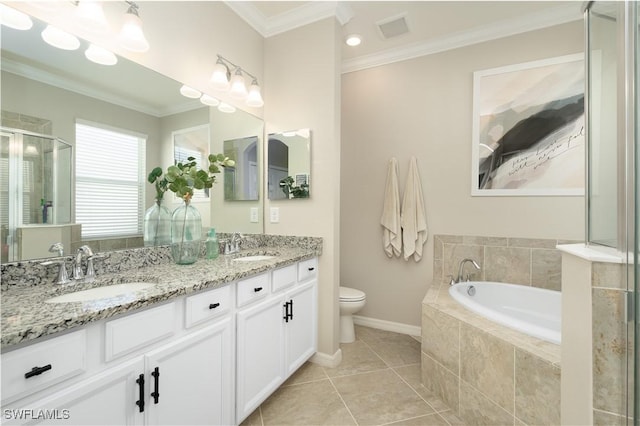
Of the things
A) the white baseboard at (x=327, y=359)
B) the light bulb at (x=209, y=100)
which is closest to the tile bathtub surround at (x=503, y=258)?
the white baseboard at (x=327, y=359)

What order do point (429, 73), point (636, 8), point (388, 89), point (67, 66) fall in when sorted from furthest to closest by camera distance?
point (388, 89) < point (429, 73) < point (67, 66) < point (636, 8)

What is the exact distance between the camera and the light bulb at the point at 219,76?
6.12 ft

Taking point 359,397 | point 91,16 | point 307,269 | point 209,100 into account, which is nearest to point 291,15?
point 209,100

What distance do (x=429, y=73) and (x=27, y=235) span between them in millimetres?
3071

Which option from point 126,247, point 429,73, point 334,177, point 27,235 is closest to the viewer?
point 27,235

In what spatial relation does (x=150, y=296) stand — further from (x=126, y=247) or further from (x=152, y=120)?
(x=152, y=120)

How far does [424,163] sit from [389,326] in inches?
65.7

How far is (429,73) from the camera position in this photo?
266cm

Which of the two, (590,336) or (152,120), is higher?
(152,120)

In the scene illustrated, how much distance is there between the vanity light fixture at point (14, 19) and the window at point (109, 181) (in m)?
0.38

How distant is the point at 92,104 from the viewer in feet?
4.41

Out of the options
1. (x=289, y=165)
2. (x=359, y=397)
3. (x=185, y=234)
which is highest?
(x=289, y=165)

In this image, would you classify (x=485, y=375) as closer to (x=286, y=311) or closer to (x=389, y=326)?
(x=286, y=311)

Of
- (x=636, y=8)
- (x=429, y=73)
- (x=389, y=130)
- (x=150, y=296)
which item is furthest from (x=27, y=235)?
(x=429, y=73)
